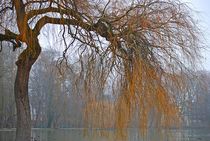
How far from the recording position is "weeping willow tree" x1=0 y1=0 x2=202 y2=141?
15.7 feet

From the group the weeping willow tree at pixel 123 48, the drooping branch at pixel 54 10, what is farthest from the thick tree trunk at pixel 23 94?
the drooping branch at pixel 54 10

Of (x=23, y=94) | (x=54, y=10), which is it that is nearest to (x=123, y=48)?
(x=54, y=10)

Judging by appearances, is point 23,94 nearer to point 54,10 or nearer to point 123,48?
point 54,10

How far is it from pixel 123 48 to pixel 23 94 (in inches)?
59.0

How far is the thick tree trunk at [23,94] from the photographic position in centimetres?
518

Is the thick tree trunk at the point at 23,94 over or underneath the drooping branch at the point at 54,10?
underneath

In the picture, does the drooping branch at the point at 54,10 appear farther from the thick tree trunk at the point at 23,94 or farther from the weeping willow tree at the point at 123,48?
the thick tree trunk at the point at 23,94

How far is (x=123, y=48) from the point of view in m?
4.90

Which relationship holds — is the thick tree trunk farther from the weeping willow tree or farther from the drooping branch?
the drooping branch

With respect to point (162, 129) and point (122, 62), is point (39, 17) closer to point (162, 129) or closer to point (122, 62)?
point (122, 62)

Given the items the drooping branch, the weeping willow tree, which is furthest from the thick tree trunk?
the drooping branch

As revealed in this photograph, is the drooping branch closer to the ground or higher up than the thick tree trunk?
higher up

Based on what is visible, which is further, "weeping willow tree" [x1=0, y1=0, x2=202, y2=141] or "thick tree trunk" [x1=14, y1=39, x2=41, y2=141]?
"thick tree trunk" [x1=14, y1=39, x2=41, y2=141]

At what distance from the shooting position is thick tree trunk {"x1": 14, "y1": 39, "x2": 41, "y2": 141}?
5.18 meters
